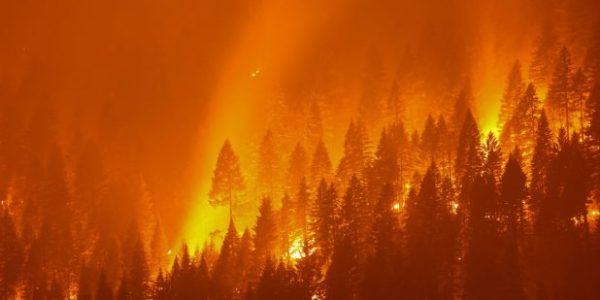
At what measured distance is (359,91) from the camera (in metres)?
110

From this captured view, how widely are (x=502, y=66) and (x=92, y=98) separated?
84941mm

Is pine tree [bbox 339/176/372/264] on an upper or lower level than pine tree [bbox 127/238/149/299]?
upper

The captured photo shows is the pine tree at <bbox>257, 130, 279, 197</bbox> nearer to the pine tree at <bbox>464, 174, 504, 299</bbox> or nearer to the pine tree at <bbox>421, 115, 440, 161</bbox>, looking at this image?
the pine tree at <bbox>421, 115, 440, 161</bbox>

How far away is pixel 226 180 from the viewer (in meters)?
88.9

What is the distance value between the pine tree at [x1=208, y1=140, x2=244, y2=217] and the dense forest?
19 centimetres

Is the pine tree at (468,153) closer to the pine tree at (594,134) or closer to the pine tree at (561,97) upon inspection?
the pine tree at (594,134)

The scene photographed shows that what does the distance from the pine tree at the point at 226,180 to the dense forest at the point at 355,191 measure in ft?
0.61

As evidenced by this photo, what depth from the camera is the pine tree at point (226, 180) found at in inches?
3492

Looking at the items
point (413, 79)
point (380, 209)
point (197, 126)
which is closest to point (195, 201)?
point (197, 126)

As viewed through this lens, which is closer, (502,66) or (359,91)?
(502,66)

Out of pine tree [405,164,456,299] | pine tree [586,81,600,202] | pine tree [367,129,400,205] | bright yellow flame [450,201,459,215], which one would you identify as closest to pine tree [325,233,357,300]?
pine tree [405,164,456,299]

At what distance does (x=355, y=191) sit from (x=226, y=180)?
21.9 m

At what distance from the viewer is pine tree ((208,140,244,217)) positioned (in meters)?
88.7

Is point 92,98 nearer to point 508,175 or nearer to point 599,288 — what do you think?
point 508,175
